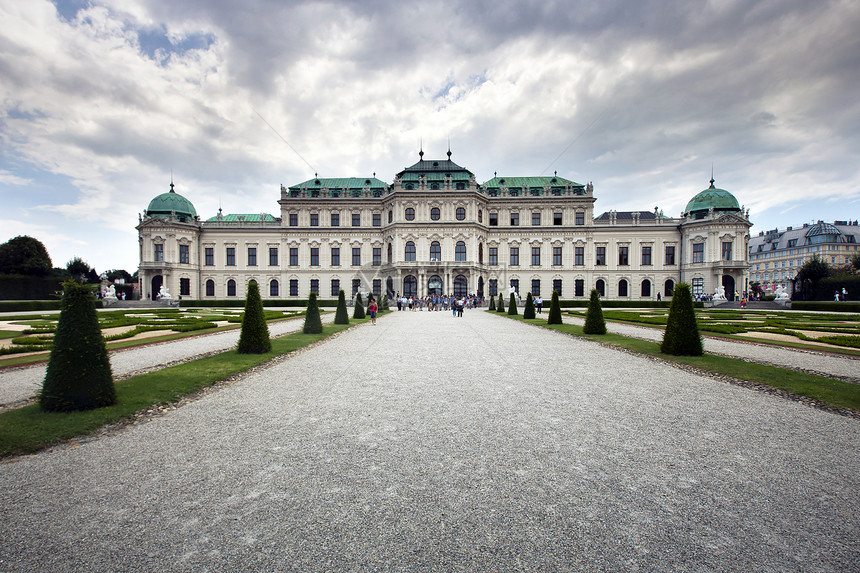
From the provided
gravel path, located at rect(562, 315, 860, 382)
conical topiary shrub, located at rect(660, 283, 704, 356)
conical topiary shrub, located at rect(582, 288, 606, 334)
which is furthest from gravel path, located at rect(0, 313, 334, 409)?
gravel path, located at rect(562, 315, 860, 382)

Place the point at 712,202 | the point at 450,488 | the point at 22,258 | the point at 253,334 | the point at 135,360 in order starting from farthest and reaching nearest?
the point at 712,202, the point at 22,258, the point at 253,334, the point at 135,360, the point at 450,488

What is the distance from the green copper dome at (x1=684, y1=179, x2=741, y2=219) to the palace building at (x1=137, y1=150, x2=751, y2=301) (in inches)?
5.5

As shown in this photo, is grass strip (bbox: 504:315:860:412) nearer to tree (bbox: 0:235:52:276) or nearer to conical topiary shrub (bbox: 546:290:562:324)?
conical topiary shrub (bbox: 546:290:562:324)

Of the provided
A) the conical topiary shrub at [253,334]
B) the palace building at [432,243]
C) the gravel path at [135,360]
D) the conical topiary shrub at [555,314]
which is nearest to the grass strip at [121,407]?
the conical topiary shrub at [253,334]

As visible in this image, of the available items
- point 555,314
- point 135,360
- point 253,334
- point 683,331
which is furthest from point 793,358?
point 135,360

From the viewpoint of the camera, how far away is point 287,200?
56.8 metres

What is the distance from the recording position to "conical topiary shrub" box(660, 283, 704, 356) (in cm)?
1128

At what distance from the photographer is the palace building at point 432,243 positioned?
2082 inches

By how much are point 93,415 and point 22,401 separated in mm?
2333

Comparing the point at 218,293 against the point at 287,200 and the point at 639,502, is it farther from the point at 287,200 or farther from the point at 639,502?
the point at 639,502

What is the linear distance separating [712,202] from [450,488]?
2538 inches

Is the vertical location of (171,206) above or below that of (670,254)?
above

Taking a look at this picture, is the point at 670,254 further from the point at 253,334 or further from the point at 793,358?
the point at 253,334

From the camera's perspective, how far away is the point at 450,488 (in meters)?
3.70
